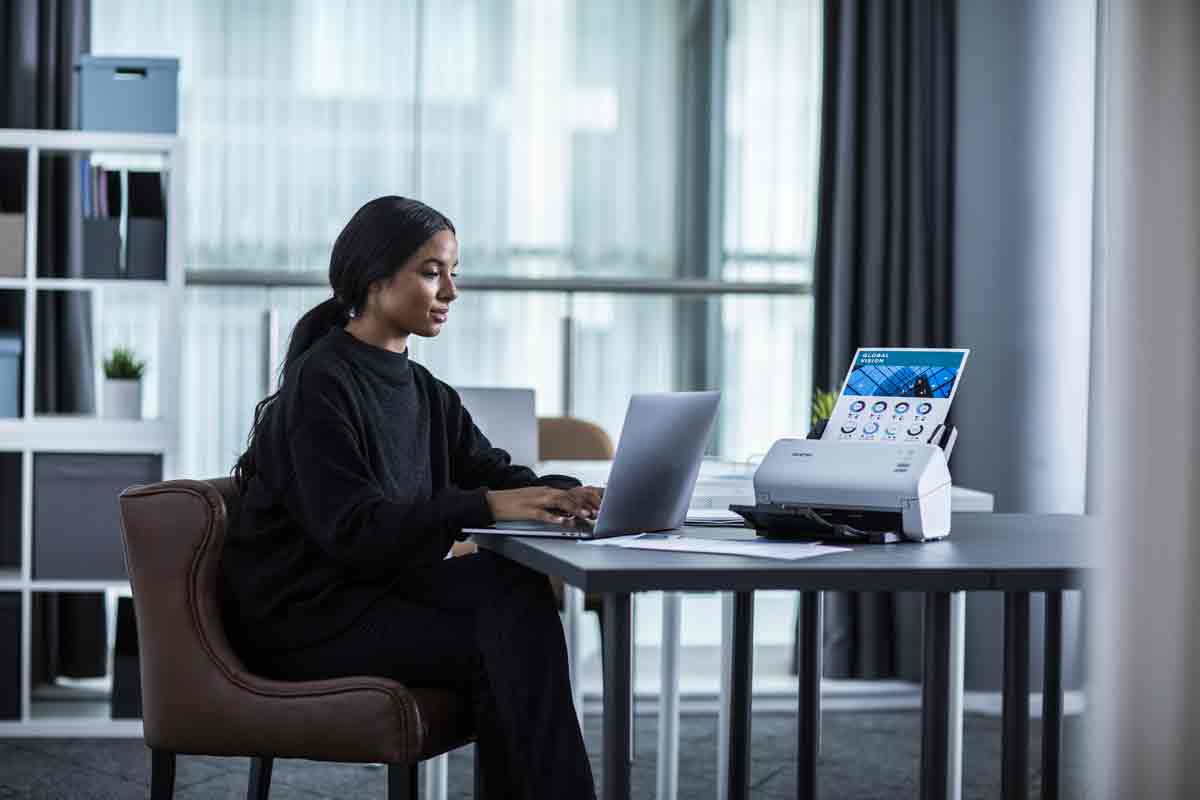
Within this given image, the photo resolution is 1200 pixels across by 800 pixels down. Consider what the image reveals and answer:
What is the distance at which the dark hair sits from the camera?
2174 millimetres

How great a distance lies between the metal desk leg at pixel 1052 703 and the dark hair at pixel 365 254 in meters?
1.03

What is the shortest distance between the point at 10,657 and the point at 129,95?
55.1 inches

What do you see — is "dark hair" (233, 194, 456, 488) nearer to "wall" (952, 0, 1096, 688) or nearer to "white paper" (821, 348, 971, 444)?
"white paper" (821, 348, 971, 444)

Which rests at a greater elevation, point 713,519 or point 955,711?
point 713,519

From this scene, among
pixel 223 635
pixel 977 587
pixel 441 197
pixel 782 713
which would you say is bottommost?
pixel 782 713

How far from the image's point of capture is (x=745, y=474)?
10.0 feet

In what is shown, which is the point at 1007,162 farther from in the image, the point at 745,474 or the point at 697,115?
the point at 745,474

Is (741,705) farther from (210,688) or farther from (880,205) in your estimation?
(880,205)

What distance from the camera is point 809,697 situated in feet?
7.99

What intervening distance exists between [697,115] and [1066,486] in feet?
4.94

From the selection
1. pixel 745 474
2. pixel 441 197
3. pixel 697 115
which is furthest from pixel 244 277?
pixel 745 474

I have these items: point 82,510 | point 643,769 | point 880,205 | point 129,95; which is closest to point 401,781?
point 643,769

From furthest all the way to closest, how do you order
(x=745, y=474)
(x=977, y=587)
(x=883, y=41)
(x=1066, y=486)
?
(x=883, y=41)
(x=1066, y=486)
(x=745, y=474)
(x=977, y=587)

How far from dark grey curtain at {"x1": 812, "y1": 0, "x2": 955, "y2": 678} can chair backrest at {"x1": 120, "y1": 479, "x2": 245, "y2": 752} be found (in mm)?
2553
